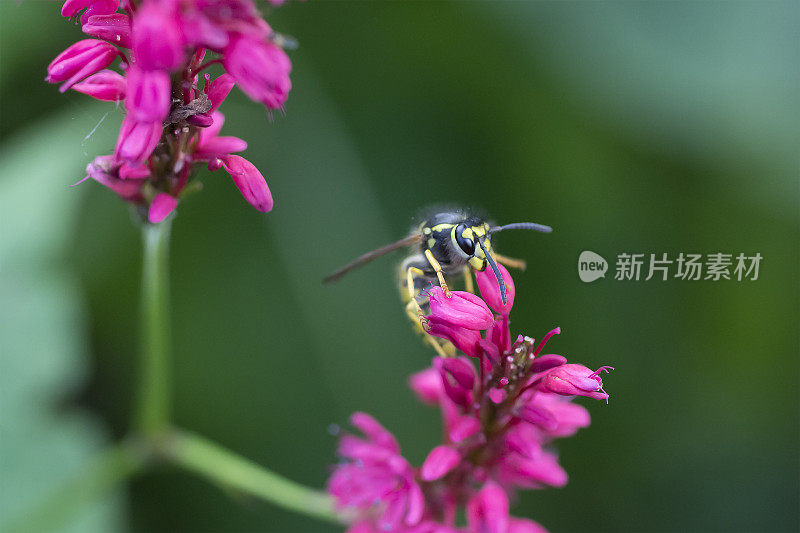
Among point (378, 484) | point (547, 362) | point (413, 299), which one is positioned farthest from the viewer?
point (378, 484)

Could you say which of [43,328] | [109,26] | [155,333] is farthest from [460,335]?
[43,328]

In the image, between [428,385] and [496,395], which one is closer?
[496,395]

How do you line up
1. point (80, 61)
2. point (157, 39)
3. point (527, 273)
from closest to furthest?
1. point (157, 39)
2. point (80, 61)
3. point (527, 273)

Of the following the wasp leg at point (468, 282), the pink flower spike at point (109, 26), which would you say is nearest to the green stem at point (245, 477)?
the wasp leg at point (468, 282)

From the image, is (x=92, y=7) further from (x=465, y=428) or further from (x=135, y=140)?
(x=465, y=428)

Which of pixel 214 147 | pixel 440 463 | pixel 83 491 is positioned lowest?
pixel 83 491

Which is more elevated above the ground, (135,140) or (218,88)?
(218,88)
